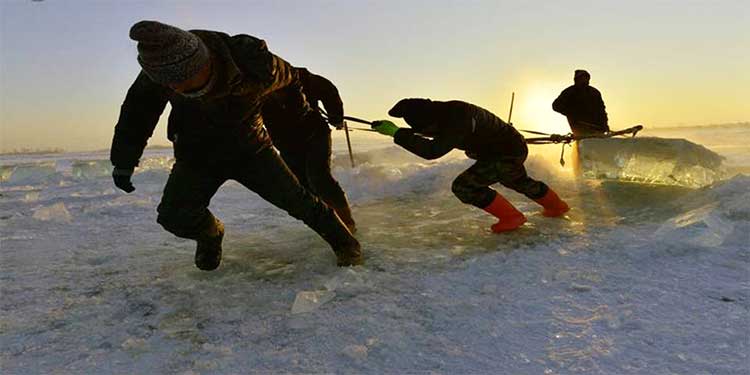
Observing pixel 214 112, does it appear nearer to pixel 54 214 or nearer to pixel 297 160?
pixel 297 160

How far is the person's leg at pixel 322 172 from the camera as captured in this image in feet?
13.4

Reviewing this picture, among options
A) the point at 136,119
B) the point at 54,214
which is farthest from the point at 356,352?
the point at 54,214

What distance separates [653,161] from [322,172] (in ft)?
12.4

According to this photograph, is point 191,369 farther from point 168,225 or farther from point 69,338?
point 168,225

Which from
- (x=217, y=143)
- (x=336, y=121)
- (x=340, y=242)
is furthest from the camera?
(x=336, y=121)

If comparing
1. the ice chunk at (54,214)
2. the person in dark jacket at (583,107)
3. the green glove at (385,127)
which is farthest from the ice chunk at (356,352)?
the person in dark jacket at (583,107)

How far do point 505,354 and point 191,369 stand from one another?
1.21 metres

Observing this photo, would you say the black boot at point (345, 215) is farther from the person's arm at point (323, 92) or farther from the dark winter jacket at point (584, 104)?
the dark winter jacket at point (584, 104)

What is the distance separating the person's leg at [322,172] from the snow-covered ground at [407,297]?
1.25 ft

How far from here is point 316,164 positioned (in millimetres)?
4109

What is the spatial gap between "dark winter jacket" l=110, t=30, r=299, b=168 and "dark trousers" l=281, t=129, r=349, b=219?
1.01 meters

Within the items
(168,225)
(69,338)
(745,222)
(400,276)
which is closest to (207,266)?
(168,225)

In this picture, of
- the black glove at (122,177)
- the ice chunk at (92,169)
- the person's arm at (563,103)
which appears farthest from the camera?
the ice chunk at (92,169)

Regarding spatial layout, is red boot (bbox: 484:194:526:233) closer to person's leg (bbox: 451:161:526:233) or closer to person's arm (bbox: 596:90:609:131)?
person's leg (bbox: 451:161:526:233)
